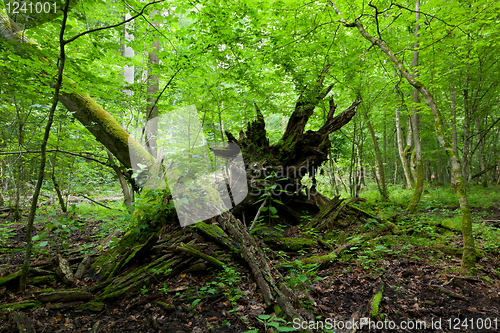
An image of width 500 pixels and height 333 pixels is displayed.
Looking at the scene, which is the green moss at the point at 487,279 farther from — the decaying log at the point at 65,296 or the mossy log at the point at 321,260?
the decaying log at the point at 65,296

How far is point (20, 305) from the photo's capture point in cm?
253

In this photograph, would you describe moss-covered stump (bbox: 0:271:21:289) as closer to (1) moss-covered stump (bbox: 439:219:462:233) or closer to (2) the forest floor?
(2) the forest floor

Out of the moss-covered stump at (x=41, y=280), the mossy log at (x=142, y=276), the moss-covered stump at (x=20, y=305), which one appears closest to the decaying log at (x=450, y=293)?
the mossy log at (x=142, y=276)

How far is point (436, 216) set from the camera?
618 centimetres

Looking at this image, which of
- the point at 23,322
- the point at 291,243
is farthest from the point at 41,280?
the point at 291,243

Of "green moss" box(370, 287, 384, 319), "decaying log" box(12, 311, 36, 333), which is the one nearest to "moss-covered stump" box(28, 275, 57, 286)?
"decaying log" box(12, 311, 36, 333)

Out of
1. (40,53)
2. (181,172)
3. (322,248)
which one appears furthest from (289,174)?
(40,53)

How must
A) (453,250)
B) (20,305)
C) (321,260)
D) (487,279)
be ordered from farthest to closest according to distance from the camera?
(453,250), (321,260), (487,279), (20,305)

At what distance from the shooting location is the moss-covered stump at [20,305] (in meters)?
2.45

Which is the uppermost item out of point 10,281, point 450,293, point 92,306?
point 10,281

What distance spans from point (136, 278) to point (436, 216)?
743 cm

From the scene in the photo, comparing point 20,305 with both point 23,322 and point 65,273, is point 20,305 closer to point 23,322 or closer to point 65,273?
point 23,322

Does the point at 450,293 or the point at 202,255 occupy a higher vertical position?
the point at 202,255

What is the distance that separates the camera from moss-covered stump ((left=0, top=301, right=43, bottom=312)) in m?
2.45
